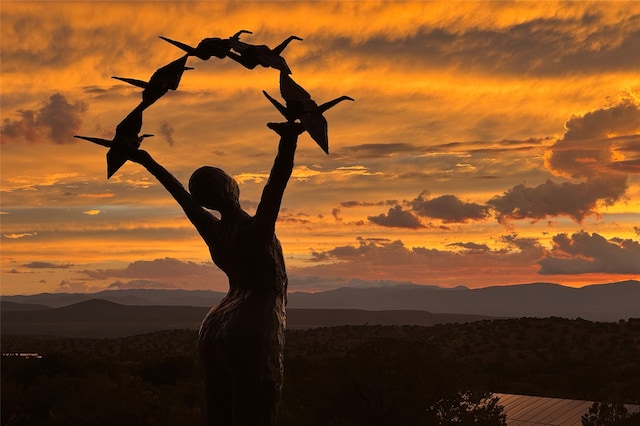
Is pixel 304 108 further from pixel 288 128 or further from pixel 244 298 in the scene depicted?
pixel 244 298

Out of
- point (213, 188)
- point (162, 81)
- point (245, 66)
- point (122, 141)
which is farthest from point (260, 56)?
point (122, 141)

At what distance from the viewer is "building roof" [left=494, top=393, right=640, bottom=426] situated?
78.7 ft

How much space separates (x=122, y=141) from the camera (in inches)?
295

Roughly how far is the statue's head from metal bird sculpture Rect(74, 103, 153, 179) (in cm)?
68

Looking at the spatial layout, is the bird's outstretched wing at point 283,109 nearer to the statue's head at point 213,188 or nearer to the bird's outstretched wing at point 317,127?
the bird's outstretched wing at point 317,127

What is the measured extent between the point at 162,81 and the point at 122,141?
841 millimetres

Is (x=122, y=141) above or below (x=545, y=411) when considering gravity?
above

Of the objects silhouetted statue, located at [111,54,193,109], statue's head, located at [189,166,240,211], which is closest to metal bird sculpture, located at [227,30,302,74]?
silhouetted statue, located at [111,54,193,109]

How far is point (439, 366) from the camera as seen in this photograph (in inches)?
1018

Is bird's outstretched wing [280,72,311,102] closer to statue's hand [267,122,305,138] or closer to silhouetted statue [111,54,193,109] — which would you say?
statue's hand [267,122,305,138]

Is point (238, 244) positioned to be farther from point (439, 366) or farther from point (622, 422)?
point (439, 366)

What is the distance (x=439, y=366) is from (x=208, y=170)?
19.8m

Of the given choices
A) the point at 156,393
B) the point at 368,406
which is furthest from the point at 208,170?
the point at 156,393

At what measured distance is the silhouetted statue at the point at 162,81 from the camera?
7.00m
